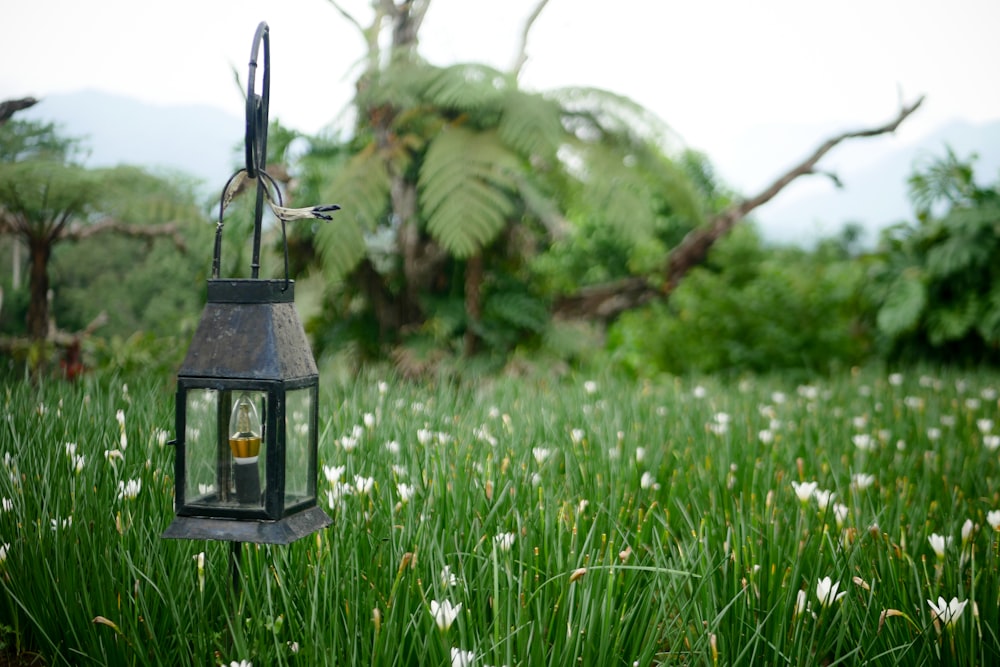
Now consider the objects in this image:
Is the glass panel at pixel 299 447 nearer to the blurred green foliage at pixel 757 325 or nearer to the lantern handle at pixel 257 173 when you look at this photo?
the lantern handle at pixel 257 173

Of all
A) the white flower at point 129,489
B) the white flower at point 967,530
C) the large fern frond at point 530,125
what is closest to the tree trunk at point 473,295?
the large fern frond at point 530,125

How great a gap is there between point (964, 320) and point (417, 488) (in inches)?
183

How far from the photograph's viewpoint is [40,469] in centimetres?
194

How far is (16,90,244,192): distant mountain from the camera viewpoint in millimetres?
3279

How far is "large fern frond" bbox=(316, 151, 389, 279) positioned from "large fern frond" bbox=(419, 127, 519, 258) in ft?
0.72

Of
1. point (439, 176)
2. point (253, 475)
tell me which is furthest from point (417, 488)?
point (439, 176)

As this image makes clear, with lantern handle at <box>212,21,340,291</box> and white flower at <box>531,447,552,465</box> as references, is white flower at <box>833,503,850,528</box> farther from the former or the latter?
lantern handle at <box>212,21,340,291</box>

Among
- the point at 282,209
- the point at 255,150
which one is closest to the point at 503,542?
the point at 282,209

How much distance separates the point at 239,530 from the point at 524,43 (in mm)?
3853

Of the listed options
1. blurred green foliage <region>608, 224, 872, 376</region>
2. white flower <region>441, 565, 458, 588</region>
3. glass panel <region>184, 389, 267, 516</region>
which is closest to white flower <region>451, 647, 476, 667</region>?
white flower <region>441, 565, 458, 588</region>

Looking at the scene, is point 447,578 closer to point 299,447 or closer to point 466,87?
point 299,447

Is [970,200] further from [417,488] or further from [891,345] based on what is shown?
[417,488]

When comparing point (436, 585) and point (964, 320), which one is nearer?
point (436, 585)

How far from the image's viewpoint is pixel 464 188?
363 centimetres
